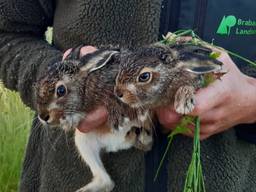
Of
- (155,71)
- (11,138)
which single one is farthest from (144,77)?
(11,138)

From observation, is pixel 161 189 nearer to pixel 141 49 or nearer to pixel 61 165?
pixel 61 165

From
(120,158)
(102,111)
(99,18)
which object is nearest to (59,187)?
(120,158)

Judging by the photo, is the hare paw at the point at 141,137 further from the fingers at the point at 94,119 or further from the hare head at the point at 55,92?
the hare head at the point at 55,92

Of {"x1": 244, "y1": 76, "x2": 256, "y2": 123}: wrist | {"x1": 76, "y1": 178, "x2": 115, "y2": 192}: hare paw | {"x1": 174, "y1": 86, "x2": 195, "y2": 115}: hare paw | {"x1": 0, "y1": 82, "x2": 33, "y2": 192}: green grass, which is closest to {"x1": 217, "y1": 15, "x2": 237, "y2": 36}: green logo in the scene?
{"x1": 244, "y1": 76, "x2": 256, "y2": 123}: wrist

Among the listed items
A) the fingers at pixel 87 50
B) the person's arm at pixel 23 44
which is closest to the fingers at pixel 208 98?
the fingers at pixel 87 50

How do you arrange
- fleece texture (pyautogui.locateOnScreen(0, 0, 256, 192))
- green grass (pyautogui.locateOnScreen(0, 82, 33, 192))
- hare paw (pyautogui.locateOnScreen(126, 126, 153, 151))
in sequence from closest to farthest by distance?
1. hare paw (pyautogui.locateOnScreen(126, 126, 153, 151))
2. fleece texture (pyautogui.locateOnScreen(0, 0, 256, 192))
3. green grass (pyautogui.locateOnScreen(0, 82, 33, 192))

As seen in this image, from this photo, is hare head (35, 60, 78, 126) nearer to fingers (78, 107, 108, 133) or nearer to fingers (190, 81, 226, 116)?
fingers (78, 107, 108, 133)
